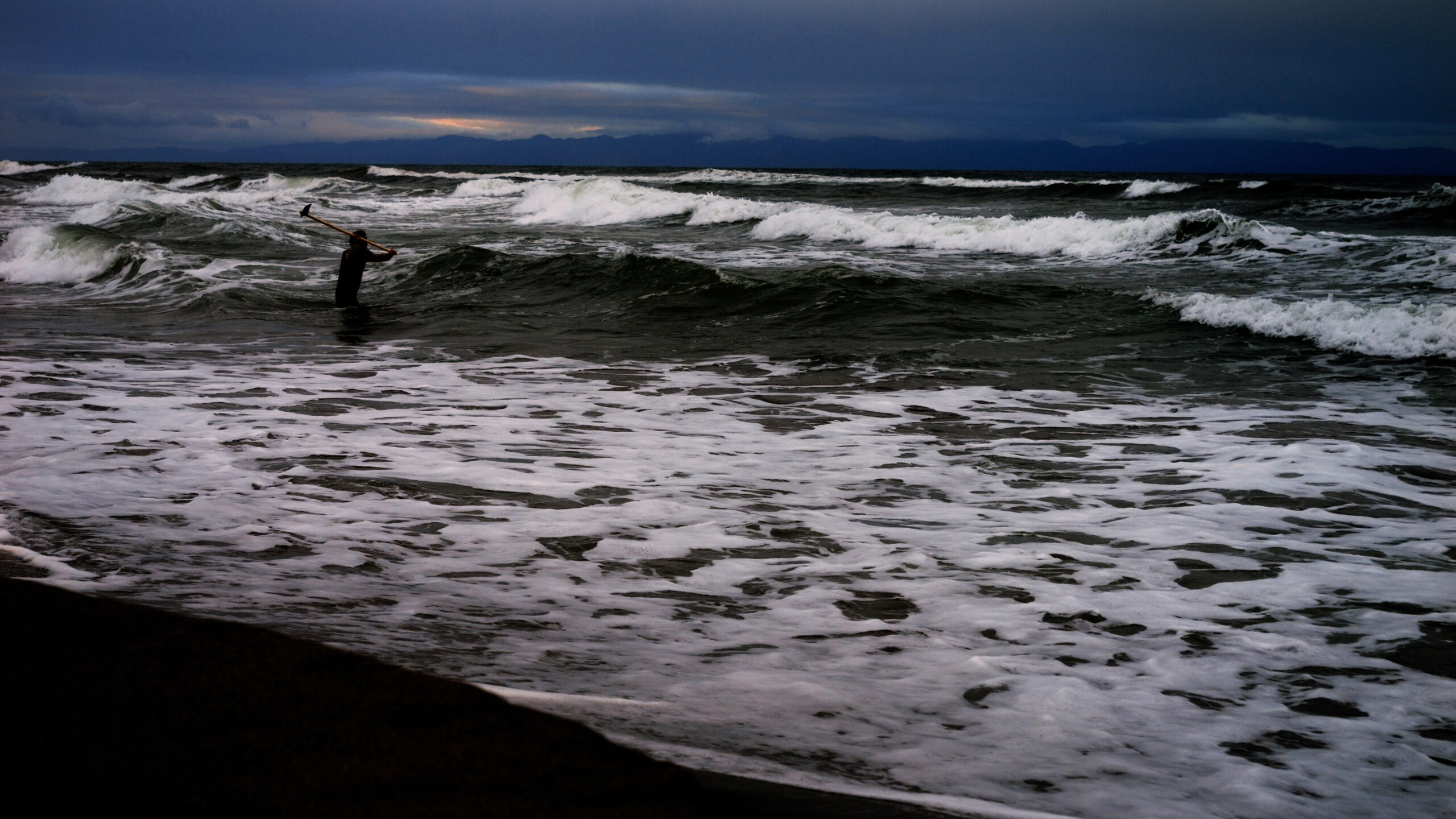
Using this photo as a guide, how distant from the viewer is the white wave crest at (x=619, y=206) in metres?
31.3

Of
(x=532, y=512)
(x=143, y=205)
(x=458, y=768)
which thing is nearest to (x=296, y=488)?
(x=532, y=512)

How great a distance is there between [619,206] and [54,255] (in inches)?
739

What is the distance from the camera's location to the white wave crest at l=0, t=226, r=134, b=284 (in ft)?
59.6

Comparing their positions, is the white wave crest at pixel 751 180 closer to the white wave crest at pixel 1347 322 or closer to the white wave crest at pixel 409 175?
the white wave crest at pixel 409 175

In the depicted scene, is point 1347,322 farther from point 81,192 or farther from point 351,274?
point 81,192

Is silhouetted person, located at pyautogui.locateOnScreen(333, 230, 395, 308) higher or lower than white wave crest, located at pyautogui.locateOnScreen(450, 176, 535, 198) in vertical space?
lower

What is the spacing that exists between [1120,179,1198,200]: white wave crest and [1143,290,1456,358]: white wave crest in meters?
32.9

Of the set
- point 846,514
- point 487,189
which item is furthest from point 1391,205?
point 487,189

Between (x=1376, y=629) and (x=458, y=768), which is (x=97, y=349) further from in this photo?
(x=1376, y=629)

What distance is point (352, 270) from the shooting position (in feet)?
47.3

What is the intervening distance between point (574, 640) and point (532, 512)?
5.75 feet

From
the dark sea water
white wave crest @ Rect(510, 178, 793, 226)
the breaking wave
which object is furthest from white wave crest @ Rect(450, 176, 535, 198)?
the dark sea water

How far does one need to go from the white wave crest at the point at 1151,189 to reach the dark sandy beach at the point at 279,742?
4499 centimetres

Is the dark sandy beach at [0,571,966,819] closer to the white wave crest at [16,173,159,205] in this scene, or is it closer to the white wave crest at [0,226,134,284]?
the white wave crest at [0,226,134,284]
